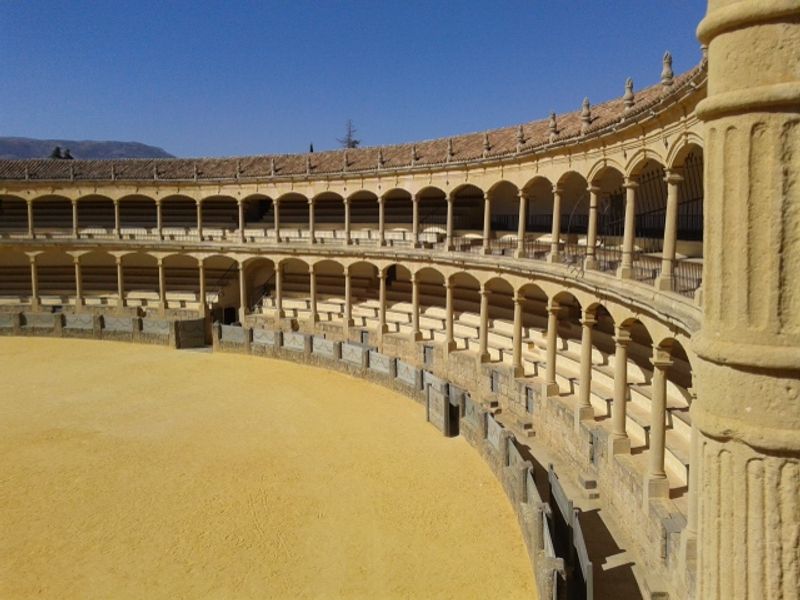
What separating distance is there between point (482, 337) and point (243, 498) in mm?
10836

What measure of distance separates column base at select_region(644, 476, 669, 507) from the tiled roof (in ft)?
33.3

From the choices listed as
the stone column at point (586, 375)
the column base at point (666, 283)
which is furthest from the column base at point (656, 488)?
the stone column at point (586, 375)

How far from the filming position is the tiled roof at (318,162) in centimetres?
2214

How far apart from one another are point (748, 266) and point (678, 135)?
9394mm

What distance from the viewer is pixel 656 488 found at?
11.1 meters

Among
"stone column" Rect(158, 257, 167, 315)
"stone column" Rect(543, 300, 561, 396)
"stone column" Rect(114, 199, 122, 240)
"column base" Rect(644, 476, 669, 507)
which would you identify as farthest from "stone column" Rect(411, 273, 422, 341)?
"stone column" Rect(114, 199, 122, 240)

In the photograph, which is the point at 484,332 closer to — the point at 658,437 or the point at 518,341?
the point at 518,341

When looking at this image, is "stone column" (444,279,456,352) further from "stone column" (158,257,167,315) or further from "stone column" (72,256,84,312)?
"stone column" (72,256,84,312)

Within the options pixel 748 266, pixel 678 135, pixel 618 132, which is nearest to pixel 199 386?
pixel 618 132

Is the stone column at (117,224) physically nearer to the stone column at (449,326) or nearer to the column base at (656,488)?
the stone column at (449,326)

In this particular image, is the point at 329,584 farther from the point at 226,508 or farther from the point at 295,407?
the point at 295,407

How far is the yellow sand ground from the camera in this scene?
10695 mm

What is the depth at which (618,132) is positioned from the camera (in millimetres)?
14078

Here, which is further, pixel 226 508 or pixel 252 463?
pixel 252 463
